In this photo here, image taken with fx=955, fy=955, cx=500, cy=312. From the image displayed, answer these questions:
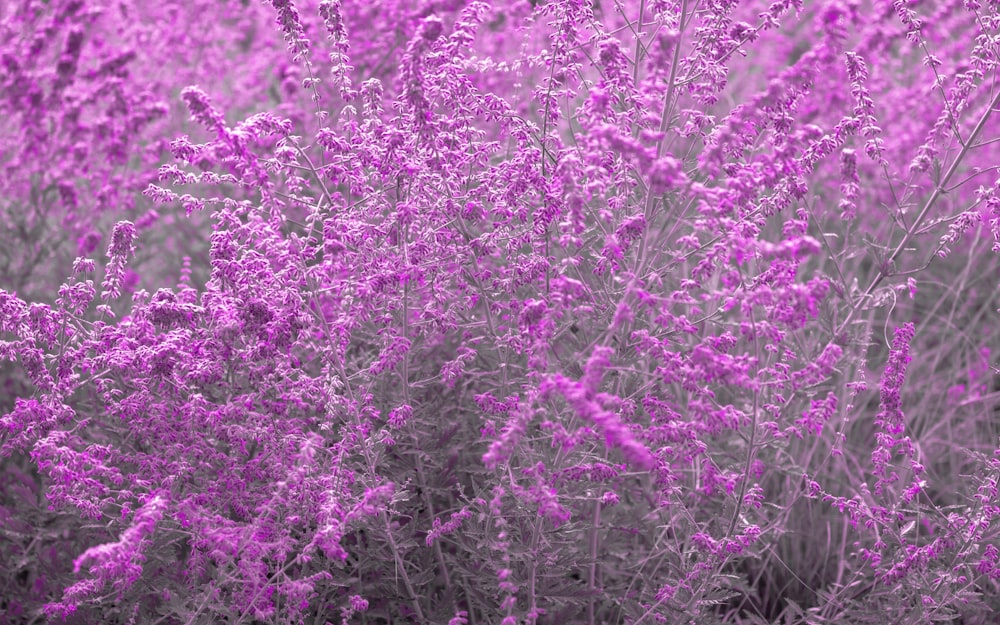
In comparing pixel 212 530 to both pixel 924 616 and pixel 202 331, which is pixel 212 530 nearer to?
pixel 202 331

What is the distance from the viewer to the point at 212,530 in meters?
2.48

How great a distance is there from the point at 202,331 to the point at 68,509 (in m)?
0.85

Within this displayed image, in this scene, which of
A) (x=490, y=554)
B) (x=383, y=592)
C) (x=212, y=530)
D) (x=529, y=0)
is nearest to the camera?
(x=212, y=530)

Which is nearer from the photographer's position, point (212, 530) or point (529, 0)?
point (212, 530)

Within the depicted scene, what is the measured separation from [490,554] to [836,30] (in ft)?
6.06

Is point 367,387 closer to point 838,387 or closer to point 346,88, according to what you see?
point 346,88

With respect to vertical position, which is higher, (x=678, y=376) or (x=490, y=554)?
(x=678, y=376)

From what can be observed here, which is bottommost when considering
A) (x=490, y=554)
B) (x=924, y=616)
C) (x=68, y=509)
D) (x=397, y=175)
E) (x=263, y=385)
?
(x=924, y=616)

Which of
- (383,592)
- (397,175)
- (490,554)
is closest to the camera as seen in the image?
(397,175)

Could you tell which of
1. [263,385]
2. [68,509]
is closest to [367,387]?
[263,385]

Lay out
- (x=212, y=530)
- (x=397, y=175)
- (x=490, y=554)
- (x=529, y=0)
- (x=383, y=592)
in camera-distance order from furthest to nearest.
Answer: (x=529, y=0), (x=383, y=592), (x=490, y=554), (x=397, y=175), (x=212, y=530)

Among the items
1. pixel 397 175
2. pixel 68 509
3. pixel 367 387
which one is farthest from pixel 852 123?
pixel 68 509

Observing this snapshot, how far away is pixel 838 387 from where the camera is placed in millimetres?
4996

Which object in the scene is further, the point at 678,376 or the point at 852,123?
the point at 852,123
